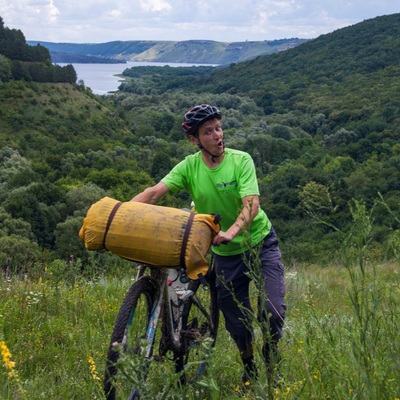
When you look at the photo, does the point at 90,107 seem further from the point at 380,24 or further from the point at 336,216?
the point at 336,216

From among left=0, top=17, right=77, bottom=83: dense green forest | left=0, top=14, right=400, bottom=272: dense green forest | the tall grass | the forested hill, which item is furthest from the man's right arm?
the forested hill

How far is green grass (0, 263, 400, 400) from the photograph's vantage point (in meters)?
1.83

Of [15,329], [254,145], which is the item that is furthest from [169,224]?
[254,145]

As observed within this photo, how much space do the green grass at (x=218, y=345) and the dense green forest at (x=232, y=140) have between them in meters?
17.3

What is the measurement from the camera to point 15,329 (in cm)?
373

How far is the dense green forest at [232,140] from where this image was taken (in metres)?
41.3

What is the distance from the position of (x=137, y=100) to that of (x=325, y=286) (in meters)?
98.4

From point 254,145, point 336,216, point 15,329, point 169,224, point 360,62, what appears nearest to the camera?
point 336,216

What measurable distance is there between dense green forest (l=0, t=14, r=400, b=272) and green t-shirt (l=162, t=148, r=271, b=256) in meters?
18.4

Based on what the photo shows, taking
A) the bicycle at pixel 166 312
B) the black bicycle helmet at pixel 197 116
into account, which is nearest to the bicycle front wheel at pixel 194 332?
the bicycle at pixel 166 312

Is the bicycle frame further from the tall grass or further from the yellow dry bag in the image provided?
the yellow dry bag

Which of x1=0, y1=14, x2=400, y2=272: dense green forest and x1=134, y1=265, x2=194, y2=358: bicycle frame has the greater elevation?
x1=134, y1=265, x2=194, y2=358: bicycle frame

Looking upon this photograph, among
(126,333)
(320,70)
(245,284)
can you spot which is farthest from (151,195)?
(320,70)

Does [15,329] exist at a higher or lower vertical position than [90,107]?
higher
